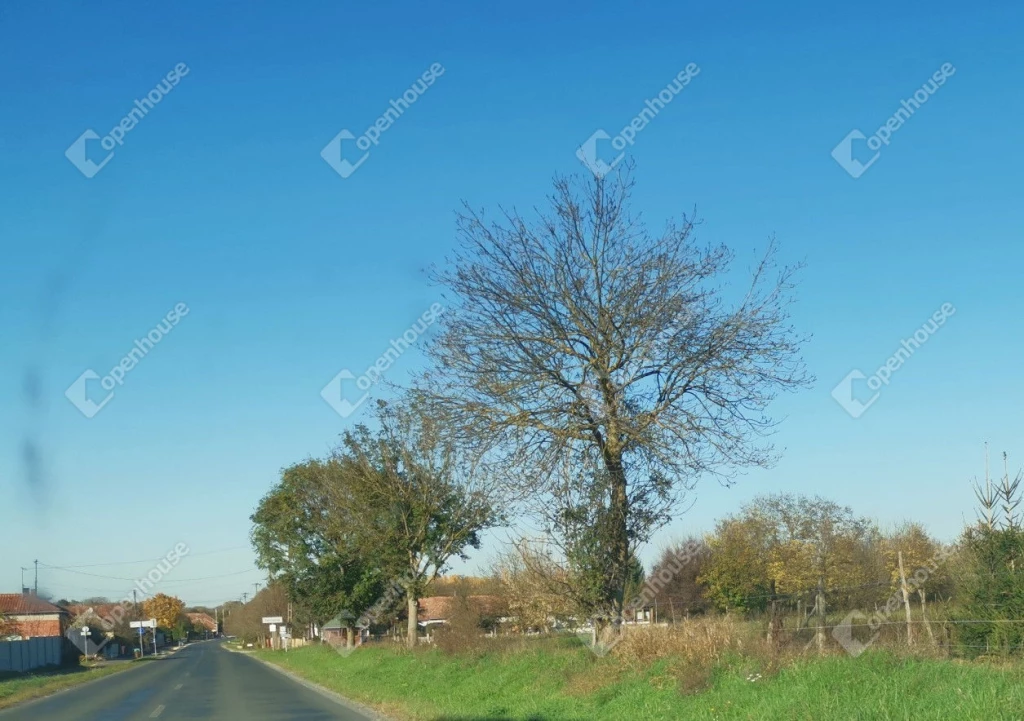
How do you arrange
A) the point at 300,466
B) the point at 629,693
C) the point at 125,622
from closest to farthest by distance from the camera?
the point at 629,693 → the point at 300,466 → the point at 125,622

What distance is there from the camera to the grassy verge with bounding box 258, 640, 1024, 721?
33.3 ft

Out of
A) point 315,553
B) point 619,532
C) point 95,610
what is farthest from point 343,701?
point 95,610

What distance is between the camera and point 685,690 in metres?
13.9

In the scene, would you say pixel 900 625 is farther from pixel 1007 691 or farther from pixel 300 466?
pixel 300 466

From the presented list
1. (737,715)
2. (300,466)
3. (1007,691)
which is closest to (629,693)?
(737,715)

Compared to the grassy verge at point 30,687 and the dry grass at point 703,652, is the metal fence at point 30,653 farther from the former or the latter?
the dry grass at point 703,652

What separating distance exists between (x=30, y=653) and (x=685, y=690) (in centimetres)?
5845

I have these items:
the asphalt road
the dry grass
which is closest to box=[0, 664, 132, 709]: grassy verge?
the asphalt road

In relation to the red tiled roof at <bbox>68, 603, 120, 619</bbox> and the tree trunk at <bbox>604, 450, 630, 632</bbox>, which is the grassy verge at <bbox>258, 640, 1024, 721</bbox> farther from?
the red tiled roof at <bbox>68, 603, 120, 619</bbox>

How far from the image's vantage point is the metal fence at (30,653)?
56.0 m

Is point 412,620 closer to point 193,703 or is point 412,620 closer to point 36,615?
point 193,703

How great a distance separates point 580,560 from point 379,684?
11.0 m

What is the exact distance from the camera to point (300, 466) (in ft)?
177

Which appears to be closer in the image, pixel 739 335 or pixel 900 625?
pixel 900 625
